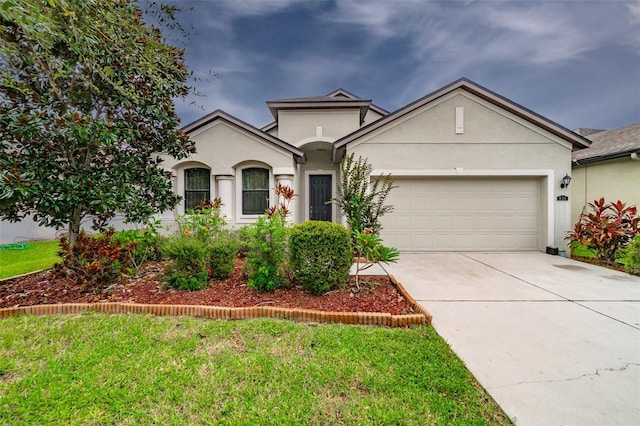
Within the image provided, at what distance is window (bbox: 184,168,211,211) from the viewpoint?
9.87m

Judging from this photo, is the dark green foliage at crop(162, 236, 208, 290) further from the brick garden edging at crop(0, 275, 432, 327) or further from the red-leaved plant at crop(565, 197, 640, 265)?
the red-leaved plant at crop(565, 197, 640, 265)

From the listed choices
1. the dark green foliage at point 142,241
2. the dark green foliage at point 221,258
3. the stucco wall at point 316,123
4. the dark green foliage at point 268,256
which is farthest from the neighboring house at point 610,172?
the dark green foliage at point 142,241

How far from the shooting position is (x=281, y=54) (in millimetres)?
11414

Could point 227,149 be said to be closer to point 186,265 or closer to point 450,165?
point 186,265

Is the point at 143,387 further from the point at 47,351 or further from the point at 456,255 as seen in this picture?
the point at 456,255

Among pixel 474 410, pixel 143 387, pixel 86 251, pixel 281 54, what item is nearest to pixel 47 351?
pixel 143 387

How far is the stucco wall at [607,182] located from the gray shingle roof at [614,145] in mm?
345

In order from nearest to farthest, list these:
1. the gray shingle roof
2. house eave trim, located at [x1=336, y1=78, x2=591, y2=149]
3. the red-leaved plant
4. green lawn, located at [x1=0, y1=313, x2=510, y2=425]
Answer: green lawn, located at [x1=0, y1=313, x2=510, y2=425] < the red-leaved plant < house eave trim, located at [x1=336, y1=78, x2=591, y2=149] < the gray shingle roof

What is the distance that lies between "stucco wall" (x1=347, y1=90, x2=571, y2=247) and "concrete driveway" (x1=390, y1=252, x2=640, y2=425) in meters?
3.72

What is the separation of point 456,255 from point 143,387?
8.80 metres

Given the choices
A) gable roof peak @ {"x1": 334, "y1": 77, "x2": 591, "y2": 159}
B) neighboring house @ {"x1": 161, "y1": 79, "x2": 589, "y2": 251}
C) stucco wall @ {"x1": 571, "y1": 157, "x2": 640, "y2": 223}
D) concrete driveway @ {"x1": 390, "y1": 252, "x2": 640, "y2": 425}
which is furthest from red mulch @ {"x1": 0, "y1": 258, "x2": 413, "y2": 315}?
stucco wall @ {"x1": 571, "y1": 157, "x2": 640, "y2": 223}

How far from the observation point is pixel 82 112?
17.2 feet

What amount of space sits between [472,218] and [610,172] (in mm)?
6200

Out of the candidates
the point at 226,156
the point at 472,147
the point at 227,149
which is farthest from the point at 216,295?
the point at 472,147
